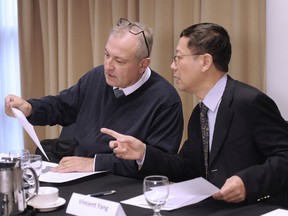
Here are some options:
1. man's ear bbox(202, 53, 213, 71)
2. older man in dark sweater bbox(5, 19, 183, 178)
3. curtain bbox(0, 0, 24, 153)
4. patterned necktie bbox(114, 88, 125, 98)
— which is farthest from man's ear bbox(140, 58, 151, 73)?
curtain bbox(0, 0, 24, 153)

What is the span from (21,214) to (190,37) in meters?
1.10

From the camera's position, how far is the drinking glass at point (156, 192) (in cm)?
157

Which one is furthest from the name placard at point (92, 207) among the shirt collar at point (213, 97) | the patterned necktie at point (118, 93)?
the patterned necktie at point (118, 93)

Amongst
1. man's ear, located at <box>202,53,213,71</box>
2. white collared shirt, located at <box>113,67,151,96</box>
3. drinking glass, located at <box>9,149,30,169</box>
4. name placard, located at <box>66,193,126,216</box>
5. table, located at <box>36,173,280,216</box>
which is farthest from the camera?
white collared shirt, located at <box>113,67,151,96</box>

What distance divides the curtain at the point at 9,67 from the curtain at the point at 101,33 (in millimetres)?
182

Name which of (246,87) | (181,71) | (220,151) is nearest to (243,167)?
(220,151)

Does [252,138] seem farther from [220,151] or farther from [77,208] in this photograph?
[77,208]

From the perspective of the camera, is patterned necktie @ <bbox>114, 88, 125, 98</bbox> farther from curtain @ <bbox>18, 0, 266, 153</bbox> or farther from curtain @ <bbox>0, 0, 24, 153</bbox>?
curtain @ <bbox>0, 0, 24, 153</bbox>

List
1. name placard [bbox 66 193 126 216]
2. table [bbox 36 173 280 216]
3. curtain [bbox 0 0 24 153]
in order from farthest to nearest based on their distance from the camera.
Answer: curtain [bbox 0 0 24 153] → table [bbox 36 173 280 216] → name placard [bbox 66 193 126 216]

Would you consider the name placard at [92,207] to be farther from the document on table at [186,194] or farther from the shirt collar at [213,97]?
the shirt collar at [213,97]

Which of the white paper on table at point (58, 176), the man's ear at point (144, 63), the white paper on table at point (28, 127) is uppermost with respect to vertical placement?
the man's ear at point (144, 63)

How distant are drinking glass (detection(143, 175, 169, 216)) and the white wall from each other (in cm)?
146

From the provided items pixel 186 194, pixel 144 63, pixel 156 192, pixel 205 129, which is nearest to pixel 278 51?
pixel 144 63

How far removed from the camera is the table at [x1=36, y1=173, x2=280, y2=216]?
65.9 inches
